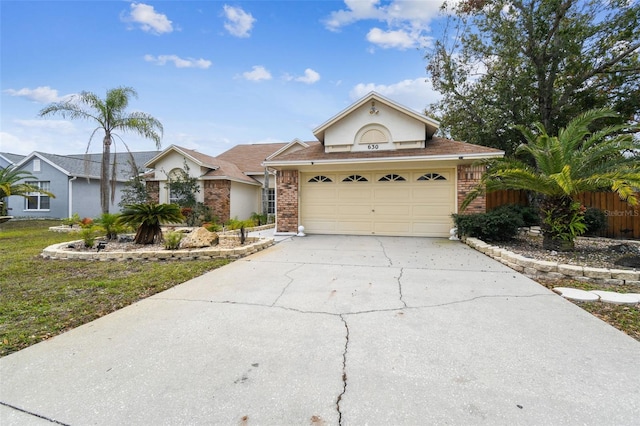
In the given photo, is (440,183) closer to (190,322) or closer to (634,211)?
(634,211)

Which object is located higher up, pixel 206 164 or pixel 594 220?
pixel 206 164

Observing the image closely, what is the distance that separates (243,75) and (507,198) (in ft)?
43.5

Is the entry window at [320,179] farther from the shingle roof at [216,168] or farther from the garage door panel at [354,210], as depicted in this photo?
the shingle roof at [216,168]

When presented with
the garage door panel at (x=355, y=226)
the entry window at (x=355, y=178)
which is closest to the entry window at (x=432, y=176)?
the entry window at (x=355, y=178)

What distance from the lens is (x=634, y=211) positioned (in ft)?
33.9

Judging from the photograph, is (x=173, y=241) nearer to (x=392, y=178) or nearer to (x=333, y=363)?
(x=333, y=363)

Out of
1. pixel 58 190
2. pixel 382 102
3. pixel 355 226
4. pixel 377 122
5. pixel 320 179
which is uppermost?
pixel 382 102

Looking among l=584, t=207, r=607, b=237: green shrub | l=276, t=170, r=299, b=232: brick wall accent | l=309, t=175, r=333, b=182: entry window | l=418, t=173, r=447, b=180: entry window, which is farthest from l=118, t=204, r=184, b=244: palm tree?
l=584, t=207, r=607, b=237: green shrub

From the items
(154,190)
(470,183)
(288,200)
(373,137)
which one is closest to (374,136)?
(373,137)

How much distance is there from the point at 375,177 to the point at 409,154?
59.2 inches

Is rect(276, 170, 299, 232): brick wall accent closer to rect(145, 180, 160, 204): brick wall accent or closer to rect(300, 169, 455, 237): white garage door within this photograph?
rect(300, 169, 455, 237): white garage door

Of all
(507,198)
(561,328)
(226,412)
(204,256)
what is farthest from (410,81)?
(226,412)

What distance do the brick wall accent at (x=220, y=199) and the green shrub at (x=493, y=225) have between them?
10942mm

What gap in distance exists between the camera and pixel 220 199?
15.4 meters
